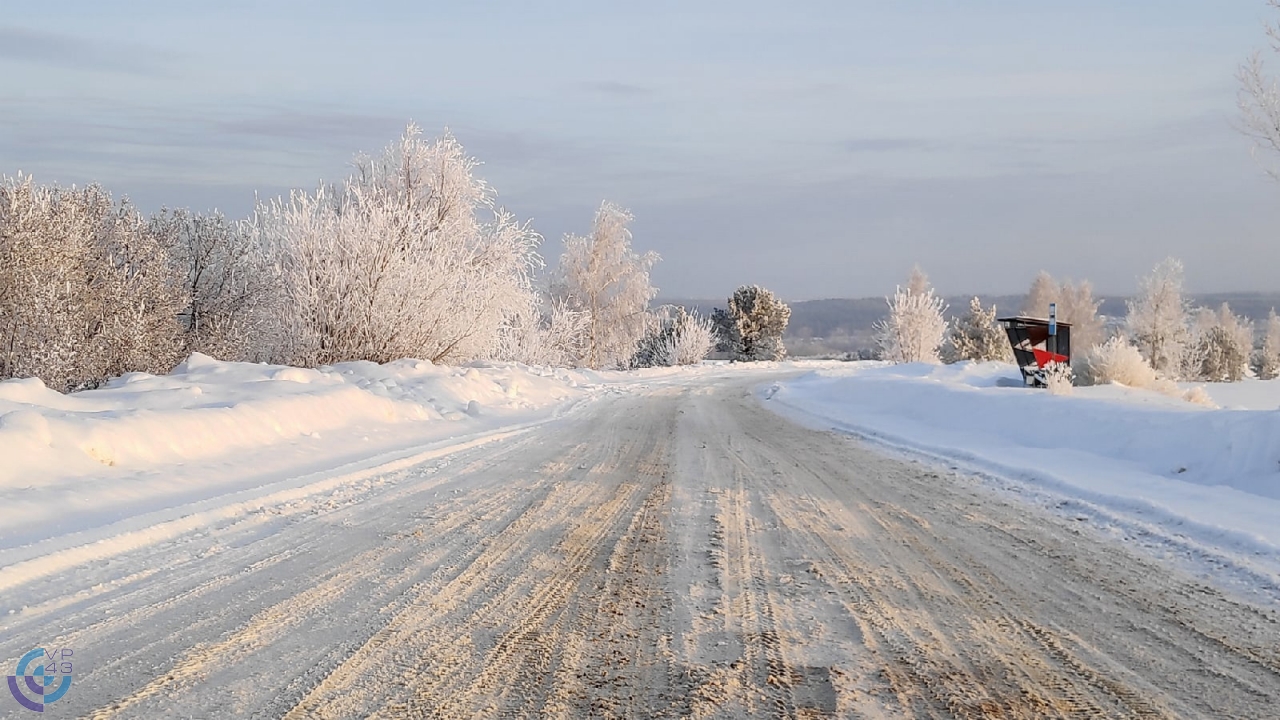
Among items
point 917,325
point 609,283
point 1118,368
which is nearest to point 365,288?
point 1118,368

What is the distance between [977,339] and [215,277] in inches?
1686

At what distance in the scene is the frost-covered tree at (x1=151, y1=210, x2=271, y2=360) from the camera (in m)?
20.8

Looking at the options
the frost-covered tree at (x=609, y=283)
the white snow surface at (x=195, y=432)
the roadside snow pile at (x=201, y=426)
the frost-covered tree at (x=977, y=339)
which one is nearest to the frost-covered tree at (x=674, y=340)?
the frost-covered tree at (x=609, y=283)

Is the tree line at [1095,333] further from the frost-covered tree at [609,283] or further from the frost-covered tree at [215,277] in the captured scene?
the frost-covered tree at [215,277]

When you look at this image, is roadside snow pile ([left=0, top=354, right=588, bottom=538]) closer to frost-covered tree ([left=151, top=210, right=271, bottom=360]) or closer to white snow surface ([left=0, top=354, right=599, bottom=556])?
white snow surface ([left=0, top=354, right=599, bottom=556])

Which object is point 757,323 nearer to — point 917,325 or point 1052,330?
point 917,325

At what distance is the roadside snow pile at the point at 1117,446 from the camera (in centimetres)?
728

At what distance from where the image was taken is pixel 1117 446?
10.2 m

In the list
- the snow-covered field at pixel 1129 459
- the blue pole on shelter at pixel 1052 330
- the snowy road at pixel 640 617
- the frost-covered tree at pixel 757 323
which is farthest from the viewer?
the frost-covered tree at pixel 757 323

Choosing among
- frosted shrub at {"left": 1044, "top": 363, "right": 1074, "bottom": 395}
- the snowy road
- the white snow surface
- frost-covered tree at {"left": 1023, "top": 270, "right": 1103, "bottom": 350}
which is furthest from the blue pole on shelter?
frost-covered tree at {"left": 1023, "top": 270, "right": 1103, "bottom": 350}

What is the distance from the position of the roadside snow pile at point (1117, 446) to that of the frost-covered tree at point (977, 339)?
33.4 m

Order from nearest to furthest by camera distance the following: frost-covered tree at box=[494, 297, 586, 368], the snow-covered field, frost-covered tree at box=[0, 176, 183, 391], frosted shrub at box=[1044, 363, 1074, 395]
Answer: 1. the snow-covered field
2. frost-covered tree at box=[0, 176, 183, 391]
3. frosted shrub at box=[1044, 363, 1074, 395]
4. frost-covered tree at box=[494, 297, 586, 368]

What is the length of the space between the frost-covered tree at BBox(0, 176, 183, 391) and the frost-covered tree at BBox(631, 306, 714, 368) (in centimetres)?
3258

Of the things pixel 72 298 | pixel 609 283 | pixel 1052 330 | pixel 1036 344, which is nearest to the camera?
pixel 72 298
